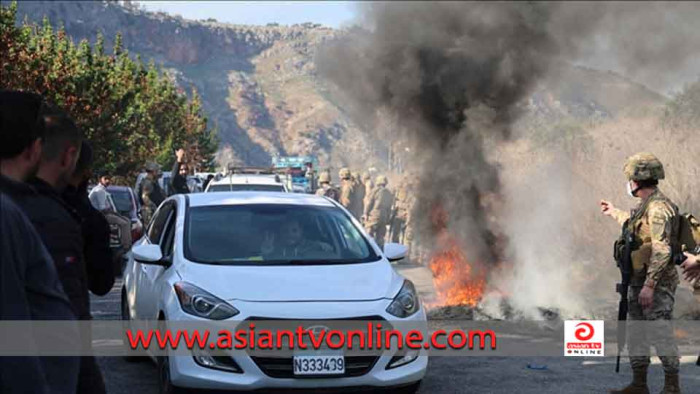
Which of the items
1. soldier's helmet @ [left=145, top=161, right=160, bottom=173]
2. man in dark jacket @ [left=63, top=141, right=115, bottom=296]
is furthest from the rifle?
soldier's helmet @ [left=145, top=161, right=160, bottom=173]

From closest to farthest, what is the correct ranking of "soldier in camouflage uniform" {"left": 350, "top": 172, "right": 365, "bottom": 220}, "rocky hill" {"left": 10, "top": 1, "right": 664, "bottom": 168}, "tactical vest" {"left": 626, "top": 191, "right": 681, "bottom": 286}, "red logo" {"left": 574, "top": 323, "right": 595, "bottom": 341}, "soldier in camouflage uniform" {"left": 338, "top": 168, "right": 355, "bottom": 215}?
"tactical vest" {"left": 626, "top": 191, "right": 681, "bottom": 286}, "red logo" {"left": 574, "top": 323, "right": 595, "bottom": 341}, "soldier in camouflage uniform" {"left": 338, "top": 168, "right": 355, "bottom": 215}, "soldier in camouflage uniform" {"left": 350, "top": 172, "right": 365, "bottom": 220}, "rocky hill" {"left": 10, "top": 1, "right": 664, "bottom": 168}

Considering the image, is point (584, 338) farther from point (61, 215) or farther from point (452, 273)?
point (61, 215)

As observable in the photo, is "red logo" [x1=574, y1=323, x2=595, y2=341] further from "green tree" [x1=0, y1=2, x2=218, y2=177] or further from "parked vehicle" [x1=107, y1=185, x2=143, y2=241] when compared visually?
"green tree" [x1=0, y1=2, x2=218, y2=177]

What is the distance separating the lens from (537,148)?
2322 centimetres

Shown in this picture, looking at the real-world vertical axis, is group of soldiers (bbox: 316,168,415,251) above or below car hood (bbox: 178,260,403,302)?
below

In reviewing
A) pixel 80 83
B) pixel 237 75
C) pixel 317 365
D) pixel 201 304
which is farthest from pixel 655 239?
pixel 237 75

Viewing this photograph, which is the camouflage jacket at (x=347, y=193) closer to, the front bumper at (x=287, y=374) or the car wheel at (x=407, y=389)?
the car wheel at (x=407, y=389)

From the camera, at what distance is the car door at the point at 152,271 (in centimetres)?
702

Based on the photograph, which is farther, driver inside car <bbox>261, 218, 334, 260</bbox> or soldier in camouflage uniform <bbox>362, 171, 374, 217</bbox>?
soldier in camouflage uniform <bbox>362, 171, 374, 217</bbox>

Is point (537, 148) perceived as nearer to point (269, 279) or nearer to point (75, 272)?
point (269, 279)

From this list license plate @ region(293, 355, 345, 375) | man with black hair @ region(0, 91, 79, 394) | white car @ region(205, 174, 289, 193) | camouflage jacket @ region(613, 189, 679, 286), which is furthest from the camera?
white car @ region(205, 174, 289, 193)

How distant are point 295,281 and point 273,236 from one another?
933 mm

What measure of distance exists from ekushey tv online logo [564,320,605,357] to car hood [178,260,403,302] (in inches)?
109

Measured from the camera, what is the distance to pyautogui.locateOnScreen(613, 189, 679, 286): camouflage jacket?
21.0 ft
